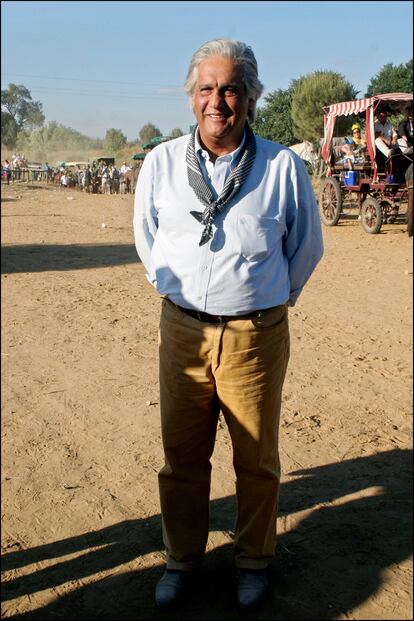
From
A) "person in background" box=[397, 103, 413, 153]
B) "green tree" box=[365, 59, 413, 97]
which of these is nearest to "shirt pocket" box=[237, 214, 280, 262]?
"person in background" box=[397, 103, 413, 153]

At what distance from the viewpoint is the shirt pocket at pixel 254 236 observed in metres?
2.34

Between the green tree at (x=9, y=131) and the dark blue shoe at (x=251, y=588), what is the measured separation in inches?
3403

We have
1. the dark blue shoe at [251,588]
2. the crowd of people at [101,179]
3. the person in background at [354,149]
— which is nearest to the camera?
the dark blue shoe at [251,588]

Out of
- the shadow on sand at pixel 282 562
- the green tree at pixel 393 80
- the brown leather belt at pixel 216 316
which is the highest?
the green tree at pixel 393 80

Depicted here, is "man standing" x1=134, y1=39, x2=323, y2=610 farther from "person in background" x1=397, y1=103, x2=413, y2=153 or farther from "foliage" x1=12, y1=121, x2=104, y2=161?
"foliage" x1=12, y1=121, x2=104, y2=161

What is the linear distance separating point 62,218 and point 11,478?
1394 cm

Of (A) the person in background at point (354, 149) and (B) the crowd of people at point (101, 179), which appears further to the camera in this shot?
(B) the crowd of people at point (101, 179)

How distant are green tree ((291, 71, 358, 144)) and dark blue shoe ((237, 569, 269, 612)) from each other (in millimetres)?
13676

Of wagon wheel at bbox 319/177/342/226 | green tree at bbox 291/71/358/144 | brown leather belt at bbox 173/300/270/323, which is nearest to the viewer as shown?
brown leather belt at bbox 173/300/270/323

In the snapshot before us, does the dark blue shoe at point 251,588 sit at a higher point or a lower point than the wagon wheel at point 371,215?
lower

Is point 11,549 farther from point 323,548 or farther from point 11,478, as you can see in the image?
point 323,548

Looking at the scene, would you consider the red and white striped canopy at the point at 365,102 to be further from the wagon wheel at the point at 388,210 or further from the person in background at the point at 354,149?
the wagon wheel at the point at 388,210

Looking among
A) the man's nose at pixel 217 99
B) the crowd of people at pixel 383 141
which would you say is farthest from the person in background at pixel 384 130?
the man's nose at pixel 217 99

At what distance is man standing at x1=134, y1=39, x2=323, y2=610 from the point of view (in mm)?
2348
